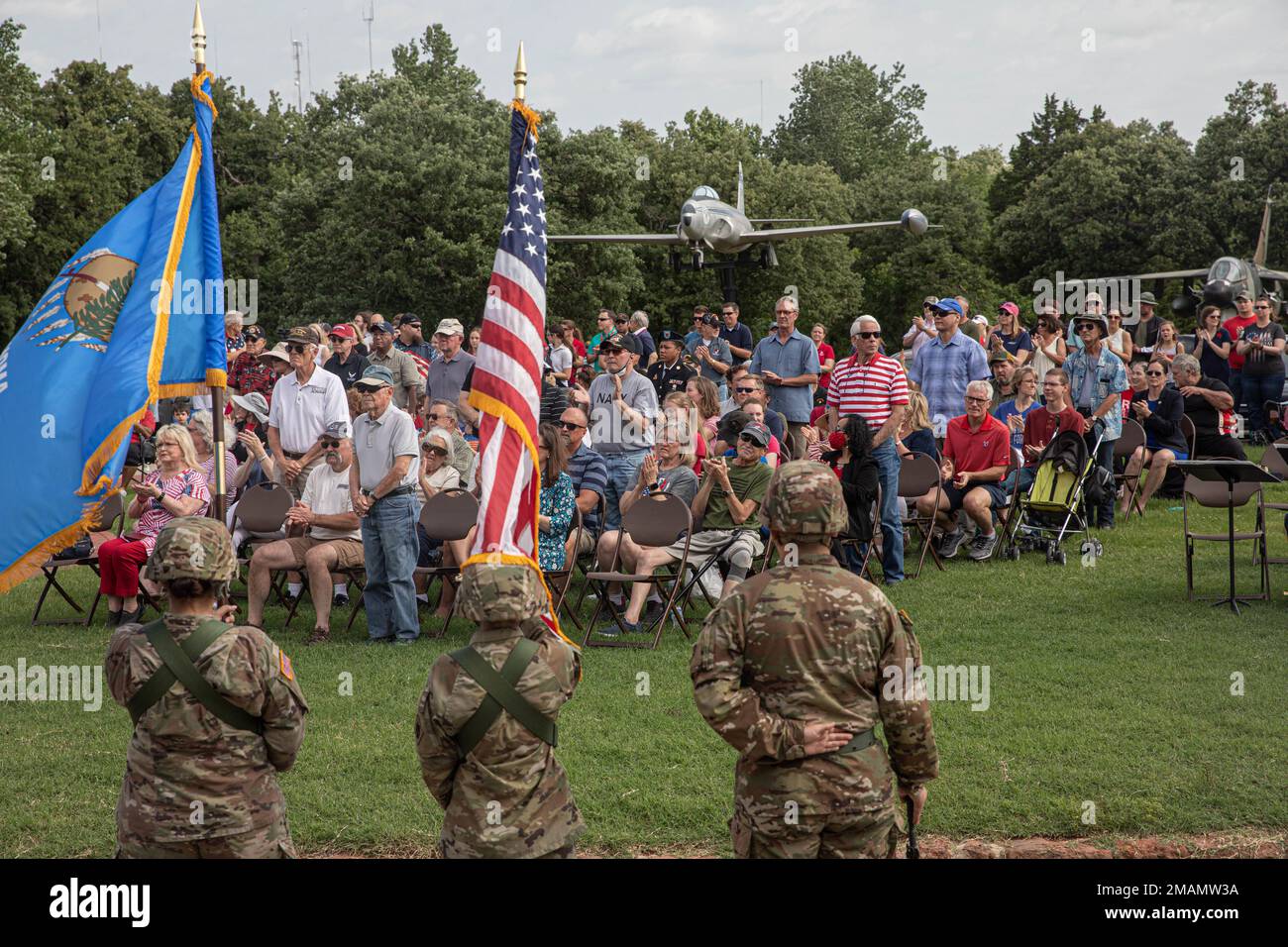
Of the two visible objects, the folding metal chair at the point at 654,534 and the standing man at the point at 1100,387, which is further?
the standing man at the point at 1100,387

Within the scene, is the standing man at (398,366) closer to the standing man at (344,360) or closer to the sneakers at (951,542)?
the standing man at (344,360)

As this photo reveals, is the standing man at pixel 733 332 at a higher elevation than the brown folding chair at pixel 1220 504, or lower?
higher

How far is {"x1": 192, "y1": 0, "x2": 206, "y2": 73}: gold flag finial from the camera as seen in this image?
666cm

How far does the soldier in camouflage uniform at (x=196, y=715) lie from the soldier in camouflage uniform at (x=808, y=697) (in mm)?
1589

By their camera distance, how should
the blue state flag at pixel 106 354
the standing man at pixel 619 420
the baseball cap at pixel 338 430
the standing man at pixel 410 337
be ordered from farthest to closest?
the standing man at pixel 410 337, the standing man at pixel 619 420, the baseball cap at pixel 338 430, the blue state flag at pixel 106 354

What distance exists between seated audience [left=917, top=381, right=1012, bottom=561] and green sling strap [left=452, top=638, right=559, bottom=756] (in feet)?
28.9

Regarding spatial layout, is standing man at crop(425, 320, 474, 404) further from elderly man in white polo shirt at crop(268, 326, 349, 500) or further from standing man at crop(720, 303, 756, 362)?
standing man at crop(720, 303, 756, 362)

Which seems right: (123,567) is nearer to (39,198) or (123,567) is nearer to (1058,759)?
(1058,759)

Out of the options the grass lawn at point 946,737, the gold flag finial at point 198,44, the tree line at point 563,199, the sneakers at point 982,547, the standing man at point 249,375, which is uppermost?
the tree line at point 563,199

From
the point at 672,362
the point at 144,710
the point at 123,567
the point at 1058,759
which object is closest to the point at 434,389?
the point at 672,362

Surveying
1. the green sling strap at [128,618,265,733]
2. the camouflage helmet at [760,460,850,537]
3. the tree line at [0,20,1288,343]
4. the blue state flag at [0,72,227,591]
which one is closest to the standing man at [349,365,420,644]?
the blue state flag at [0,72,227,591]

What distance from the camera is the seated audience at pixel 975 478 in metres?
12.8

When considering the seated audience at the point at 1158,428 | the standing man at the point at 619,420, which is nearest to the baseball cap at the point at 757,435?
the standing man at the point at 619,420

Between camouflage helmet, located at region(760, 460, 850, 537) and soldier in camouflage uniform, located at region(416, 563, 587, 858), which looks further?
soldier in camouflage uniform, located at region(416, 563, 587, 858)
